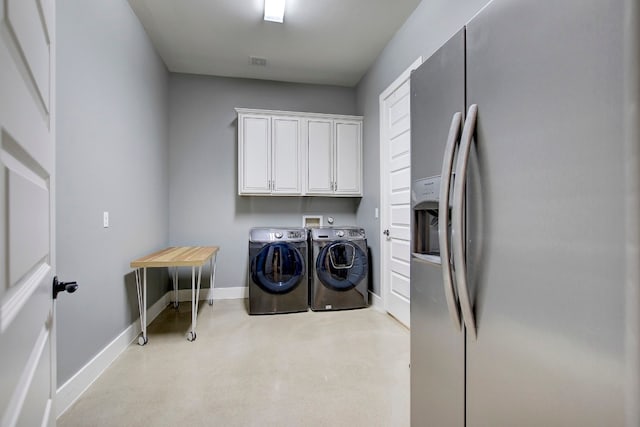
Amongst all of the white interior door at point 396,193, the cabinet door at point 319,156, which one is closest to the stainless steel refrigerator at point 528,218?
the white interior door at point 396,193

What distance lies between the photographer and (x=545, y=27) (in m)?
0.63

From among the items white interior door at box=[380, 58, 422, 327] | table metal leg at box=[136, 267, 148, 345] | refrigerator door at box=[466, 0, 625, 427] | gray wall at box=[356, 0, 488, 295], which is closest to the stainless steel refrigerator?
refrigerator door at box=[466, 0, 625, 427]

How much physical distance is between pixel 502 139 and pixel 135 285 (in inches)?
111

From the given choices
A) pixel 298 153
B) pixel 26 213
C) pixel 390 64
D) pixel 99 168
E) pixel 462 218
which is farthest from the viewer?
pixel 298 153

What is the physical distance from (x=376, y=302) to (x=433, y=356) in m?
2.40

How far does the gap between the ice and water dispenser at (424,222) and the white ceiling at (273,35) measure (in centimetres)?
212

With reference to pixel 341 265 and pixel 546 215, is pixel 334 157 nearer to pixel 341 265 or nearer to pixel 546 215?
pixel 341 265

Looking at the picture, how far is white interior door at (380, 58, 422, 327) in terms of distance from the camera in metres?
2.73

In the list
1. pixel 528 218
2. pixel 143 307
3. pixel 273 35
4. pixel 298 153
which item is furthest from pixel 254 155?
pixel 528 218

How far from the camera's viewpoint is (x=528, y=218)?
670mm

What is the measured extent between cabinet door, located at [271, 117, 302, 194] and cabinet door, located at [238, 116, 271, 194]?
0.08 meters

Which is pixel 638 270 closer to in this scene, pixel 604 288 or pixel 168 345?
pixel 604 288

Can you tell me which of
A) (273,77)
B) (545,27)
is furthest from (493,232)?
(273,77)

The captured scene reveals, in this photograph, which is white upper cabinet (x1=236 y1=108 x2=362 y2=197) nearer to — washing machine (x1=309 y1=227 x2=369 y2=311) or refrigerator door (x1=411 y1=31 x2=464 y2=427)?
washing machine (x1=309 y1=227 x2=369 y2=311)
